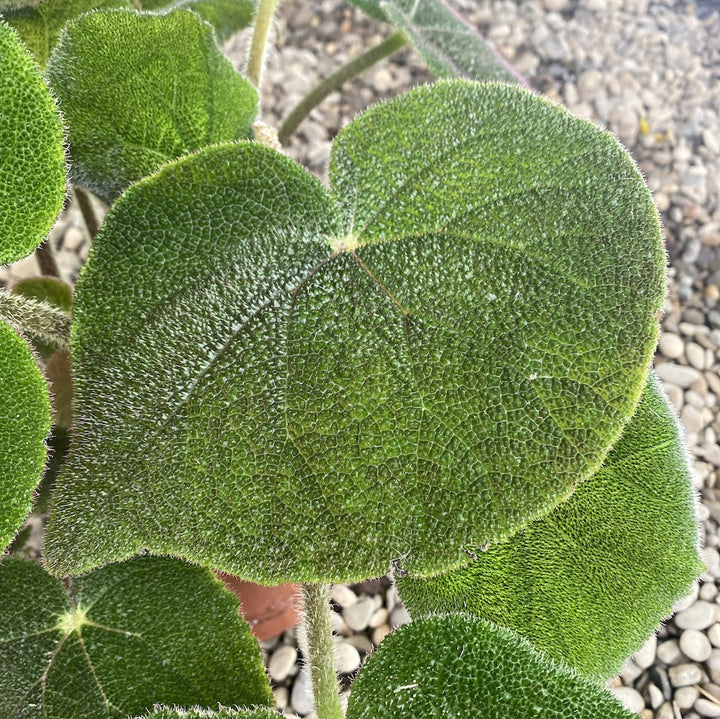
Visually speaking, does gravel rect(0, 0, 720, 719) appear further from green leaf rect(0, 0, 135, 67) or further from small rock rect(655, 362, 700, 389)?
green leaf rect(0, 0, 135, 67)

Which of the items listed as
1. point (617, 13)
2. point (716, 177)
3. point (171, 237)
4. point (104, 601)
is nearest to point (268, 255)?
point (171, 237)

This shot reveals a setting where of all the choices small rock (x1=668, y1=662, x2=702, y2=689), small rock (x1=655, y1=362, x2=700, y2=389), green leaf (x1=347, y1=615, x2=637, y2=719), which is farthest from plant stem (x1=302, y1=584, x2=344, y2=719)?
small rock (x1=655, y1=362, x2=700, y2=389)

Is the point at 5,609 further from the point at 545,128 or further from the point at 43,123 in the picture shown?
the point at 545,128

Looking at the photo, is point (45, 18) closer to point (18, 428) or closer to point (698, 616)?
point (18, 428)

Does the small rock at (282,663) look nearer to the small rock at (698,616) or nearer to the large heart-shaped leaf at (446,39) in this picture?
the small rock at (698,616)

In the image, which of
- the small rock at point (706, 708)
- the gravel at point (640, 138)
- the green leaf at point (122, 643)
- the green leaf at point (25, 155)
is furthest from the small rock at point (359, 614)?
the green leaf at point (25, 155)

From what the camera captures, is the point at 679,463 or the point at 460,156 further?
the point at 679,463

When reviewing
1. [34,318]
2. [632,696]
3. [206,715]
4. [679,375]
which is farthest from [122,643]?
[679,375]
